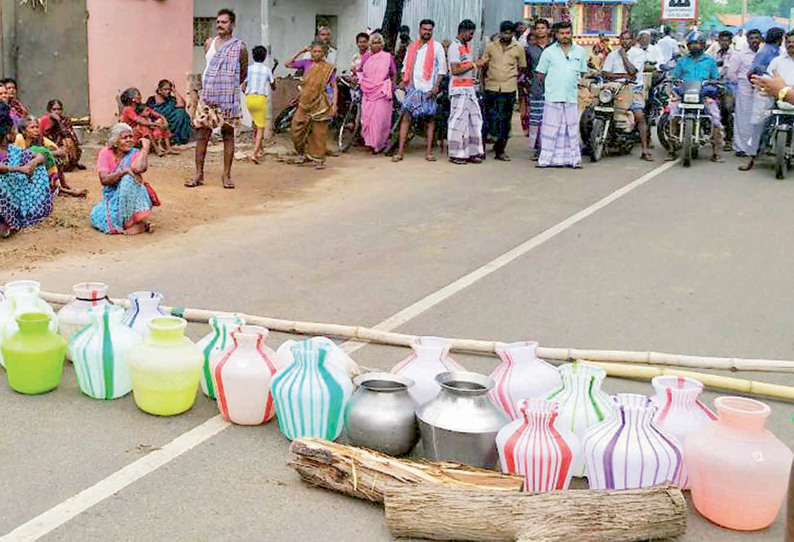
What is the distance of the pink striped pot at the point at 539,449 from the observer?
3691 millimetres

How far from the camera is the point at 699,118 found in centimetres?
1309

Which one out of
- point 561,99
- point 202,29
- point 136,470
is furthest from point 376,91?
point 136,470

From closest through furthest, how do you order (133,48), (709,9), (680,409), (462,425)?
1. (462,425)
2. (680,409)
3. (133,48)
4. (709,9)

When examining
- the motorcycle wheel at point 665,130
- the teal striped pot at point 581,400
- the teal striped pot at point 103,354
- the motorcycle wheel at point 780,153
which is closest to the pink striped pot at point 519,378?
the teal striped pot at point 581,400

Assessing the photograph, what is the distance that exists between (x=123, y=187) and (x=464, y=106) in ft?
19.5

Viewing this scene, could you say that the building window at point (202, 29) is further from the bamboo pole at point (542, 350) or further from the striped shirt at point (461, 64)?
the bamboo pole at point (542, 350)

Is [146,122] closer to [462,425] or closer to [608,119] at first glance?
[608,119]

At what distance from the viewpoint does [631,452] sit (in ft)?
12.1

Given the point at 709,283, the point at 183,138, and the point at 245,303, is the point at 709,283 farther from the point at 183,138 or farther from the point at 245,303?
the point at 183,138

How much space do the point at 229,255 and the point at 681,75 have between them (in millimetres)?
7861

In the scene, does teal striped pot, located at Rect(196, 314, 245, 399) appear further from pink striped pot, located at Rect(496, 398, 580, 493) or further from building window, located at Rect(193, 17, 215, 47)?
building window, located at Rect(193, 17, 215, 47)

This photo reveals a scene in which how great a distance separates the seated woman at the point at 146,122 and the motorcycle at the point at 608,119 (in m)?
5.56

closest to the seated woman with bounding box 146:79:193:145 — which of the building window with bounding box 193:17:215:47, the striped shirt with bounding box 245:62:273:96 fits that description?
the striped shirt with bounding box 245:62:273:96

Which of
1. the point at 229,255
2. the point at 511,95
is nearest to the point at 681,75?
the point at 511,95
